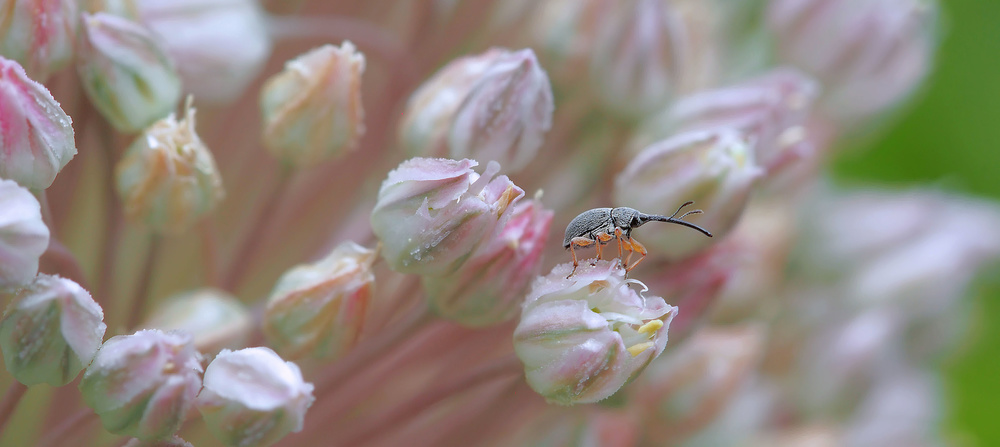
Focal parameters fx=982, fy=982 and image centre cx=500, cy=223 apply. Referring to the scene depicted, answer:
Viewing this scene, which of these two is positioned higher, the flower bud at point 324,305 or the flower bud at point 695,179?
the flower bud at point 695,179

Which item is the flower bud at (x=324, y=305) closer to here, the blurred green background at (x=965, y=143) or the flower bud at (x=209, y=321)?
the flower bud at (x=209, y=321)

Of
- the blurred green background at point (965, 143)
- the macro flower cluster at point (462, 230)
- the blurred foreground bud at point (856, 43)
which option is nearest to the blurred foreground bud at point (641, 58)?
the macro flower cluster at point (462, 230)

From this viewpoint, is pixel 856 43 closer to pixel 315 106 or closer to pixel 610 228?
pixel 610 228

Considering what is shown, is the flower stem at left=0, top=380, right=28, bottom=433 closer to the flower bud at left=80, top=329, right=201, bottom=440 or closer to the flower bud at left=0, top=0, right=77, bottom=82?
the flower bud at left=80, top=329, right=201, bottom=440

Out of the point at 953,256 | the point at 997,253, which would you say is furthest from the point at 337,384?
the point at 997,253

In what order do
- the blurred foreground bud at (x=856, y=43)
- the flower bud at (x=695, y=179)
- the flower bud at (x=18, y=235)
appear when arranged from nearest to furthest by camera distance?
the flower bud at (x=18, y=235), the flower bud at (x=695, y=179), the blurred foreground bud at (x=856, y=43)

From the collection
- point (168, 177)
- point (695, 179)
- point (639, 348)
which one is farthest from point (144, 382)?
point (695, 179)
